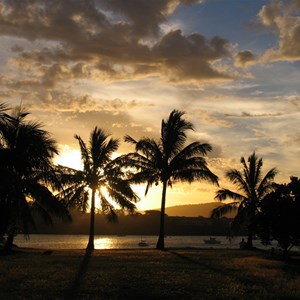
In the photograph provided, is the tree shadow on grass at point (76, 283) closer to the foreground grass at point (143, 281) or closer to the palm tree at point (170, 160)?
the foreground grass at point (143, 281)

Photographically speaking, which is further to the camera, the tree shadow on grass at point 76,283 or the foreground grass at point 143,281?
the foreground grass at point 143,281

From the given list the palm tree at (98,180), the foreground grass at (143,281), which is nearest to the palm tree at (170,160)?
the palm tree at (98,180)

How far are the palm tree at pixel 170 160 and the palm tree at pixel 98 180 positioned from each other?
4.28 feet

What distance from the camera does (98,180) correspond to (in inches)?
1523

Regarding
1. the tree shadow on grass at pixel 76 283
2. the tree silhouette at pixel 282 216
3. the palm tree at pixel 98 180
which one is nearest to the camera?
the tree shadow on grass at pixel 76 283

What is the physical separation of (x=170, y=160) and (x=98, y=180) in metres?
6.52

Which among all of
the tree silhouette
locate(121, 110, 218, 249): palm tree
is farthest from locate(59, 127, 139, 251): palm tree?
the tree silhouette

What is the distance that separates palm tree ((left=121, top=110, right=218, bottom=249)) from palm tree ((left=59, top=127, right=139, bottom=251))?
130 centimetres

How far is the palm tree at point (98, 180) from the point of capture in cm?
3731

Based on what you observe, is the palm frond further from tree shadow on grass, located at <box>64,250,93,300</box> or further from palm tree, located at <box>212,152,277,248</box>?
tree shadow on grass, located at <box>64,250,93,300</box>

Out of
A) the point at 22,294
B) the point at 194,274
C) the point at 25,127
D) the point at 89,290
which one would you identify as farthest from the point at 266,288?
the point at 25,127

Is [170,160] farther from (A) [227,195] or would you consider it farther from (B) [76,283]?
(B) [76,283]

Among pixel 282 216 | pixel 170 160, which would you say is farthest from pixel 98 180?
pixel 282 216

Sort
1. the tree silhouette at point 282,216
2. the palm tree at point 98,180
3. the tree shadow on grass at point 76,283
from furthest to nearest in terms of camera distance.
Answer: the palm tree at point 98,180 < the tree silhouette at point 282,216 < the tree shadow on grass at point 76,283
